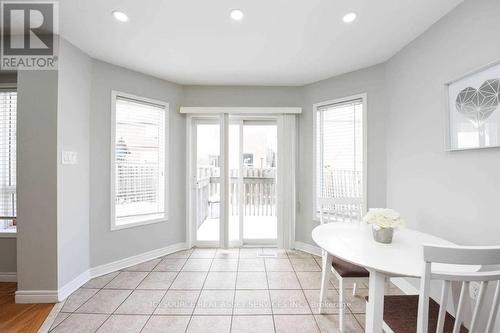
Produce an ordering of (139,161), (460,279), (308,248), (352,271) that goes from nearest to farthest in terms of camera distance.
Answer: (460,279)
(352,271)
(139,161)
(308,248)

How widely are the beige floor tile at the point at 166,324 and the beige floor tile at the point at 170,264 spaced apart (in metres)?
0.87

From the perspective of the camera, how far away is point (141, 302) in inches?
83.0

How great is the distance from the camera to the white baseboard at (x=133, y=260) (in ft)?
8.48

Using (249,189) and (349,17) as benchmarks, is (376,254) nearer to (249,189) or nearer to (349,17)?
(349,17)

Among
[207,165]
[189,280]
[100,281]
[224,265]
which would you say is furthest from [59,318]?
[207,165]

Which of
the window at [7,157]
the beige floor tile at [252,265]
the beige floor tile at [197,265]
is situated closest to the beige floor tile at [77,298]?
the beige floor tile at [197,265]

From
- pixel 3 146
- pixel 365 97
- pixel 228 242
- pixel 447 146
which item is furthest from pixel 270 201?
pixel 3 146

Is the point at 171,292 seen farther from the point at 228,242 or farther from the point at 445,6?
the point at 445,6

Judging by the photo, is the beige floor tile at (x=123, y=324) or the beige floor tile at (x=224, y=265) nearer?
the beige floor tile at (x=123, y=324)

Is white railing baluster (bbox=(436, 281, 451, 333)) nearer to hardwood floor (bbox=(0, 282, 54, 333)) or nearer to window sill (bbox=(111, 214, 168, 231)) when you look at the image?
hardwood floor (bbox=(0, 282, 54, 333))

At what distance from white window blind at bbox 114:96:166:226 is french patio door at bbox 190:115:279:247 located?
491mm

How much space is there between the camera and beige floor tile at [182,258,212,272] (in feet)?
9.06

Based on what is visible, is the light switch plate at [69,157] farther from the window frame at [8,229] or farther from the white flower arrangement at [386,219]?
the white flower arrangement at [386,219]

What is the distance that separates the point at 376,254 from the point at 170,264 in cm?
250
